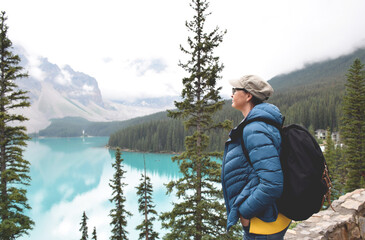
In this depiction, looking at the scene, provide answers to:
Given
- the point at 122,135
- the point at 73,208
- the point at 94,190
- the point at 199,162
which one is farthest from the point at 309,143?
the point at 122,135

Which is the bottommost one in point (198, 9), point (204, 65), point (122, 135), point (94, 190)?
point (94, 190)

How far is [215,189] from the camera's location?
6895 millimetres

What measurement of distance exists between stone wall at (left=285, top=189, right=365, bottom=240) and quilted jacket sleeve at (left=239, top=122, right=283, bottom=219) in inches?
123

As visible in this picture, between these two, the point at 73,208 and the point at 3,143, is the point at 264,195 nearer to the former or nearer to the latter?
the point at 3,143

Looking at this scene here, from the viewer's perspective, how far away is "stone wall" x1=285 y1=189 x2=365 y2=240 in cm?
377

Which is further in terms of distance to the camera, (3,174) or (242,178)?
(3,174)

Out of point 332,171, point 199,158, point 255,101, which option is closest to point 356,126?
point 332,171

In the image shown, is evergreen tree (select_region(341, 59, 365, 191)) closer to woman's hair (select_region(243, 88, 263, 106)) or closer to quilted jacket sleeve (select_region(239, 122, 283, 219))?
woman's hair (select_region(243, 88, 263, 106))

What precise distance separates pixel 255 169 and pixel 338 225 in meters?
3.63

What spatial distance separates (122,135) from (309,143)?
105002 millimetres

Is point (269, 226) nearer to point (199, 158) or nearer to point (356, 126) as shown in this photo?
point (199, 158)

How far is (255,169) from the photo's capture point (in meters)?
1.53

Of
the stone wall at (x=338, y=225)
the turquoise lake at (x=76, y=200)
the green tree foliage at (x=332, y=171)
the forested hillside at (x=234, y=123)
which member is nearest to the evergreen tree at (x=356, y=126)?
the green tree foliage at (x=332, y=171)

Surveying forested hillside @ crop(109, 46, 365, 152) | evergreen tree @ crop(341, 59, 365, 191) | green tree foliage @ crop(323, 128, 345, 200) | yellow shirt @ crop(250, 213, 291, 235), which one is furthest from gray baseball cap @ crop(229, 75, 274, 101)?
forested hillside @ crop(109, 46, 365, 152)
